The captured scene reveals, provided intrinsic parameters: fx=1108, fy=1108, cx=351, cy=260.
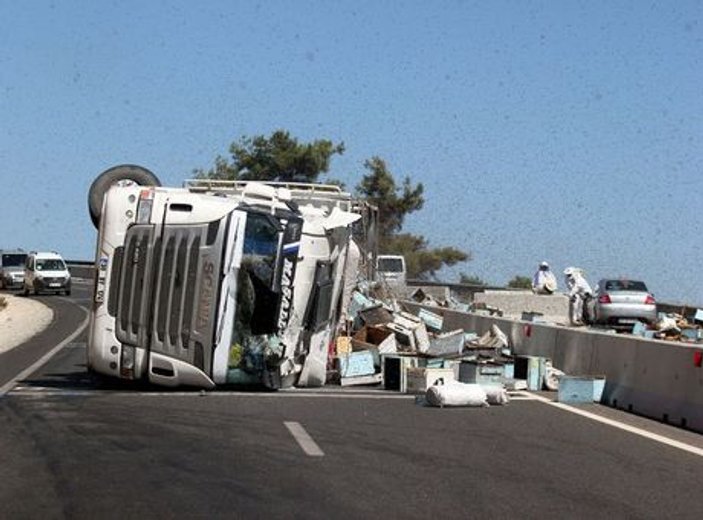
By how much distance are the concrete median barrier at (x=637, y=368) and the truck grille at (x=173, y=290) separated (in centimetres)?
539

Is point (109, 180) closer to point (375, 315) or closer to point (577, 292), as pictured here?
point (375, 315)

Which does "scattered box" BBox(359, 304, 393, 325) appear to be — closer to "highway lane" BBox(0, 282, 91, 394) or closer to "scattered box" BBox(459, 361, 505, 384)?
"scattered box" BBox(459, 361, 505, 384)

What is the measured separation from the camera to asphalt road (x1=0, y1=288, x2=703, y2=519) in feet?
25.9

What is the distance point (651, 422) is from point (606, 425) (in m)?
0.81

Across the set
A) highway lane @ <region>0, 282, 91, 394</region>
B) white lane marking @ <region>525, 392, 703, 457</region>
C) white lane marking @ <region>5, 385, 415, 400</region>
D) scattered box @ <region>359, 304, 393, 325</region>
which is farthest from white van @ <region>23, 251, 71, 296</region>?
white lane marking @ <region>525, 392, 703, 457</region>

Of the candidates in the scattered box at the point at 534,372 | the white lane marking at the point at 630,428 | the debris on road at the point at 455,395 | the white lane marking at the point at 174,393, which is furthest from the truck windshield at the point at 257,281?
the scattered box at the point at 534,372

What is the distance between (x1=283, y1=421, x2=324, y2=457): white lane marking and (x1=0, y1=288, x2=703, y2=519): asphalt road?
0.04 m

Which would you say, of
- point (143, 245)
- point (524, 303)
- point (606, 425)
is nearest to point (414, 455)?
point (606, 425)

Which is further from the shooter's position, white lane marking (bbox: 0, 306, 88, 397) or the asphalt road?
white lane marking (bbox: 0, 306, 88, 397)

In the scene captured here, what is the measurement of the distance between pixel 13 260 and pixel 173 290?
55066 millimetres

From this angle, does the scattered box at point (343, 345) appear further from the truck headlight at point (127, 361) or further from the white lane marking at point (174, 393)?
the truck headlight at point (127, 361)

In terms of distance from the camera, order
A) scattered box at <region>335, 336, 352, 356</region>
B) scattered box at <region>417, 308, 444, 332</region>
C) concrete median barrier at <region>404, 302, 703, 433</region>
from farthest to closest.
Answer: scattered box at <region>417, 308, 444, 332</region> < scattered box at <region>335, 336, 352, 356</region> < concrete median barrier at <region>404, 302, 703, 433</region>

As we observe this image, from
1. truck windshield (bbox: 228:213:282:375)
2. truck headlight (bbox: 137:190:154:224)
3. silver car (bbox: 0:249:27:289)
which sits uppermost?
truck headlight (bbox: 137:190:154:224)

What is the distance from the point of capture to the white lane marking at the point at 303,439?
33.0 feet
